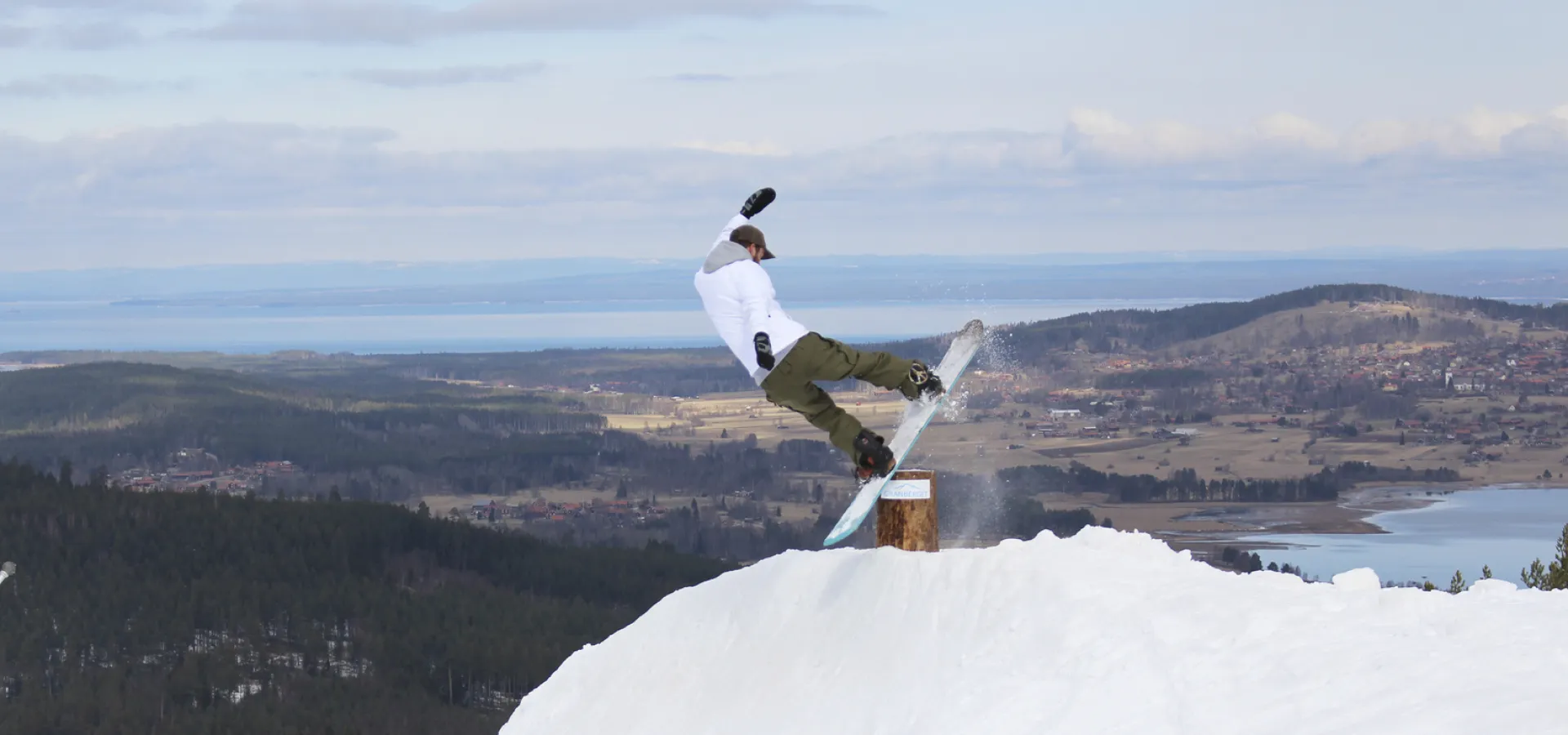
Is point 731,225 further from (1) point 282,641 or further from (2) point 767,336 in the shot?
(1) point 282,641

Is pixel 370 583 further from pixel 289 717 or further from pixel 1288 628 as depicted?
pixel 1288 628

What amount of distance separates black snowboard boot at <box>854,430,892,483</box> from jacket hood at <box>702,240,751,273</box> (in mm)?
2680

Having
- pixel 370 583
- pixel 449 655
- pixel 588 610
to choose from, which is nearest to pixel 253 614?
pixel 370 583

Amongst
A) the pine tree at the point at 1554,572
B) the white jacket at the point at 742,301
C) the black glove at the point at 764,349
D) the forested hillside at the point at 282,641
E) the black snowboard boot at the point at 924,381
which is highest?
the white jacket at the point at 742,301

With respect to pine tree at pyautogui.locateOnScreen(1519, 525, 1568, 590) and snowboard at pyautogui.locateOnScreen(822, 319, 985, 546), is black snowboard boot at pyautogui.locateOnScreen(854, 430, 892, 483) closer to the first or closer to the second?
snowboard at pyautogui.locateOnScreen(822, 319, 985, 546)

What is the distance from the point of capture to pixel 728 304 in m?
17.8

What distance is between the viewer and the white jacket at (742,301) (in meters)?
17.7

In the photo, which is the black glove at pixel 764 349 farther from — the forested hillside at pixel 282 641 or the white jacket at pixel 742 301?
the forested hillside at pixel 282 641

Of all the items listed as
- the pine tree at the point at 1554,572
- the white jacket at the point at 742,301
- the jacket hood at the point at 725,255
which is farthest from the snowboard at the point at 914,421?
the pine tree at the point at 1554,572

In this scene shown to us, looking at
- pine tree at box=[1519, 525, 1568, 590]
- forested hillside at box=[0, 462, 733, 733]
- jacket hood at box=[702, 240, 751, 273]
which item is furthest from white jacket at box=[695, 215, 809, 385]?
forested hillside at box=[0, 462, 733, 733]

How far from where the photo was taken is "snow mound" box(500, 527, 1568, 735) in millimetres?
13219

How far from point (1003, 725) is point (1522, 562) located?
7884 inches

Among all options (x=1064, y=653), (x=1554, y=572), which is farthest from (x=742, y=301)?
(x=1554, y=572)

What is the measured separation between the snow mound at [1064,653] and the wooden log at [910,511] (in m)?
0.42
